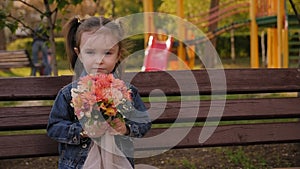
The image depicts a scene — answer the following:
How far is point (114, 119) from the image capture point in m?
2.35

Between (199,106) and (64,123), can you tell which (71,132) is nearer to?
(64,123)

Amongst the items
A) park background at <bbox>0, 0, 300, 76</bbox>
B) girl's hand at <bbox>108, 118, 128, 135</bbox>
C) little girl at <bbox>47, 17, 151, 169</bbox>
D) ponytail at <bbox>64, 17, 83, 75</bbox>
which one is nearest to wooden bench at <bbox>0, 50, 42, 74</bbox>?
park background at <bbox>0, 0, 300, 76</bbox>

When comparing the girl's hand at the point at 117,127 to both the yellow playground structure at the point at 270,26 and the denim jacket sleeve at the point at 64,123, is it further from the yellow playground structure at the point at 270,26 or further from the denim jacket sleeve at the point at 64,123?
the yellow playground structure at the point at 270,26

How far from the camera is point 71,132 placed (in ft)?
8.22

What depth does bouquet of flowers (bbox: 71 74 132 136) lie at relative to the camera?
7.45ft

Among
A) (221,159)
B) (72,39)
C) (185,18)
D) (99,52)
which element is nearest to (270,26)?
(185,18)

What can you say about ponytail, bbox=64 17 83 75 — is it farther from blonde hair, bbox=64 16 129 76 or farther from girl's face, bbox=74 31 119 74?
girl's face, bbox=74 31 119 74

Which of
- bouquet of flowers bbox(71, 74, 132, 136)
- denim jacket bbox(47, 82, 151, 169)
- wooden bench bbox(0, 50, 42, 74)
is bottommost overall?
denim jacket bbox(47, 82, 151, 169)

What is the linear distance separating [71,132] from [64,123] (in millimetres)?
76

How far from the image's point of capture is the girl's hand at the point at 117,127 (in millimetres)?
2355

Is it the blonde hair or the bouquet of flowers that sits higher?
the blonde hair

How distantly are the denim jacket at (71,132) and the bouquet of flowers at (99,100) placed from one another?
7.1 inches

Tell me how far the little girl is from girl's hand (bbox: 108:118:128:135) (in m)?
0.04

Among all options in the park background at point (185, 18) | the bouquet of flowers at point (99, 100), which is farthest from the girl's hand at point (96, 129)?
the park background at point (185, 18)
